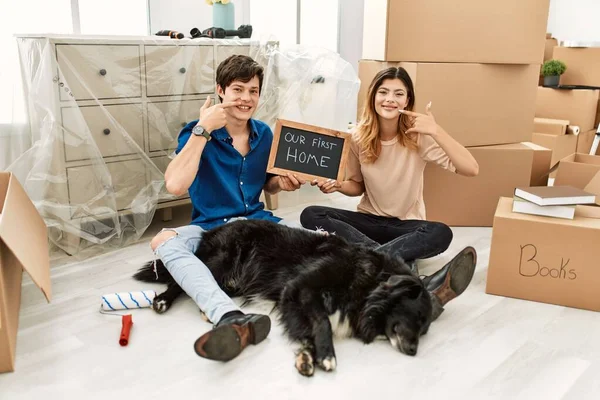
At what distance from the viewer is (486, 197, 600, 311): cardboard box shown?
1920 mm

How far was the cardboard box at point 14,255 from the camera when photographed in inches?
58.7

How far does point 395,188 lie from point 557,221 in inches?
26.0

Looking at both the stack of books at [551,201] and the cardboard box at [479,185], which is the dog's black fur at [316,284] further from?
the cardboard box at [479,185]

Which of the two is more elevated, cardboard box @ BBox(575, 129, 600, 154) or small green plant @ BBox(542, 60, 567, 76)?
small green plant @ BBox(542, 60, 567, 76)

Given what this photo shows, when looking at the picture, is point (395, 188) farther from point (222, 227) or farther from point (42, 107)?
point (42, 107)

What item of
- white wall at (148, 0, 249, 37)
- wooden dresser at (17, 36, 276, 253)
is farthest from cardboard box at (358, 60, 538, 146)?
white wall at (148, 0, 249, 37)

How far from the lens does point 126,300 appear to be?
1.88 meters

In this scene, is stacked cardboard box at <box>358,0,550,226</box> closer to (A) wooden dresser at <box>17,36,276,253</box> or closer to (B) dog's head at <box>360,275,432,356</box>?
(A) wooden dresser at <box>17,36,276,253</box>

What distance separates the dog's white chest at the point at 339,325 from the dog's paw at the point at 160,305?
596mm

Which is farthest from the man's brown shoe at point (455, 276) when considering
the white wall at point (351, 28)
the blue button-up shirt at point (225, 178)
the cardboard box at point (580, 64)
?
the cardboard box at point (580, 64)

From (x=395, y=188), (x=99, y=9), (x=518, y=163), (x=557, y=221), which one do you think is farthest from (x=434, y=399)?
(x=99, y=9)

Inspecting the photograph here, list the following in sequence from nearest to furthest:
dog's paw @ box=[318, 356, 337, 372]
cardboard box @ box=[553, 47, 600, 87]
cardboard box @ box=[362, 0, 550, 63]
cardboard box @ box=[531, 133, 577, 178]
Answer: dog's paw @ box=[318, 356, 337, 372] → cardboard box @ box=[362, 0, 550, 63] → cardboard box @ box=[531, 133, 577, 178] → cardboard box @ box=[553, 47, 600, 87]

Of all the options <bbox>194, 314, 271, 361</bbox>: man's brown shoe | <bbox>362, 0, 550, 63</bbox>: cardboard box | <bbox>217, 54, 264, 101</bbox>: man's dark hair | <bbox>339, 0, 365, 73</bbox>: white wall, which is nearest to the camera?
<bbox>194, 314, 271, 361</bbox>: man's brown shoe

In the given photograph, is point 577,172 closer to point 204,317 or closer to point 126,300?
point 204,317
